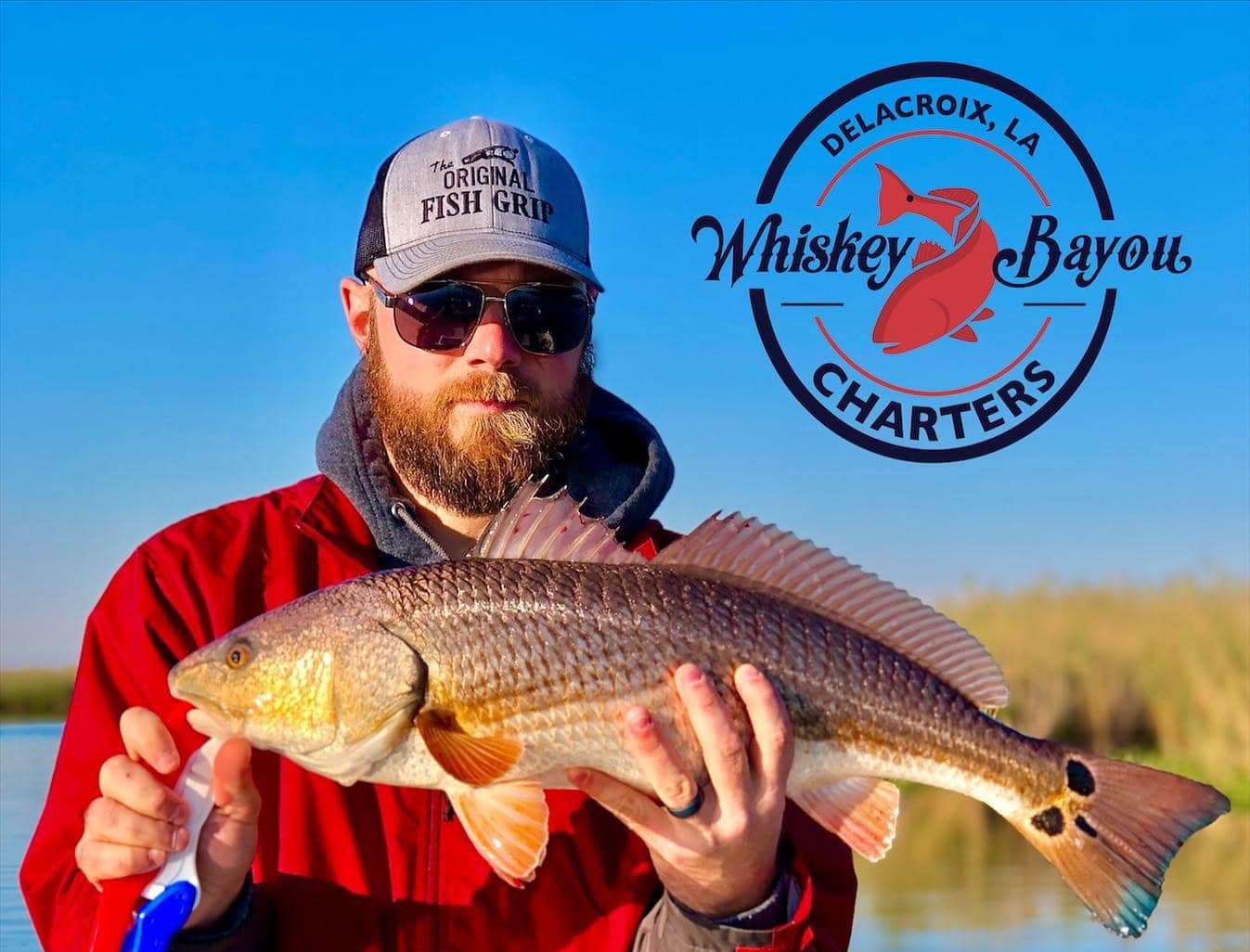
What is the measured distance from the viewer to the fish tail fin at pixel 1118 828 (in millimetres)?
3324

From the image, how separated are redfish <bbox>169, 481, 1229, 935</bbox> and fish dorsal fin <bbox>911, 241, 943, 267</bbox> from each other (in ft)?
17.1

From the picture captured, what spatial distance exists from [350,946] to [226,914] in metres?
0.38

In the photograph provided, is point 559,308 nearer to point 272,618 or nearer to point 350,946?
point 272,618

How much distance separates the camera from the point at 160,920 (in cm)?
296

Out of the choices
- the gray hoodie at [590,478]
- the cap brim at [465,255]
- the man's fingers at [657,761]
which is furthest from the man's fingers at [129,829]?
the cap brim at [465,255]

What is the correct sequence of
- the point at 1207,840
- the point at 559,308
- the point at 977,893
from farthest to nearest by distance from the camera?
the point at 1207,840
the point at 977,893
the point at 559,308

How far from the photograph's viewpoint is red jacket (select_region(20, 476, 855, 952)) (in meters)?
3.46

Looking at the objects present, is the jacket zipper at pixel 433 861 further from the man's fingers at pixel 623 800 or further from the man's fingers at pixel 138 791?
the man's fingers at pixel 138 791

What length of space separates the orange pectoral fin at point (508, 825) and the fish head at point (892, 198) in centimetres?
585

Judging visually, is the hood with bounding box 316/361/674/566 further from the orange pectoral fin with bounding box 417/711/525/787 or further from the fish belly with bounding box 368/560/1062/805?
the orange pectoral fin with bounding box 417/711/525/787

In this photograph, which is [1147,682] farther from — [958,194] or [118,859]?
[118,859]

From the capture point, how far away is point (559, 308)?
4.27 meters

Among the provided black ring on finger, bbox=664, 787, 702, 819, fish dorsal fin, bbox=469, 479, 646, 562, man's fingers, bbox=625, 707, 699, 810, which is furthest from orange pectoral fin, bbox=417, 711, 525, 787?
fish dorsal fin, bbox=469, 479, 646, 562

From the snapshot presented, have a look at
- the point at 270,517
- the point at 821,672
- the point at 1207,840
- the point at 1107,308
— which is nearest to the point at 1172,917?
the point at 1207,840
